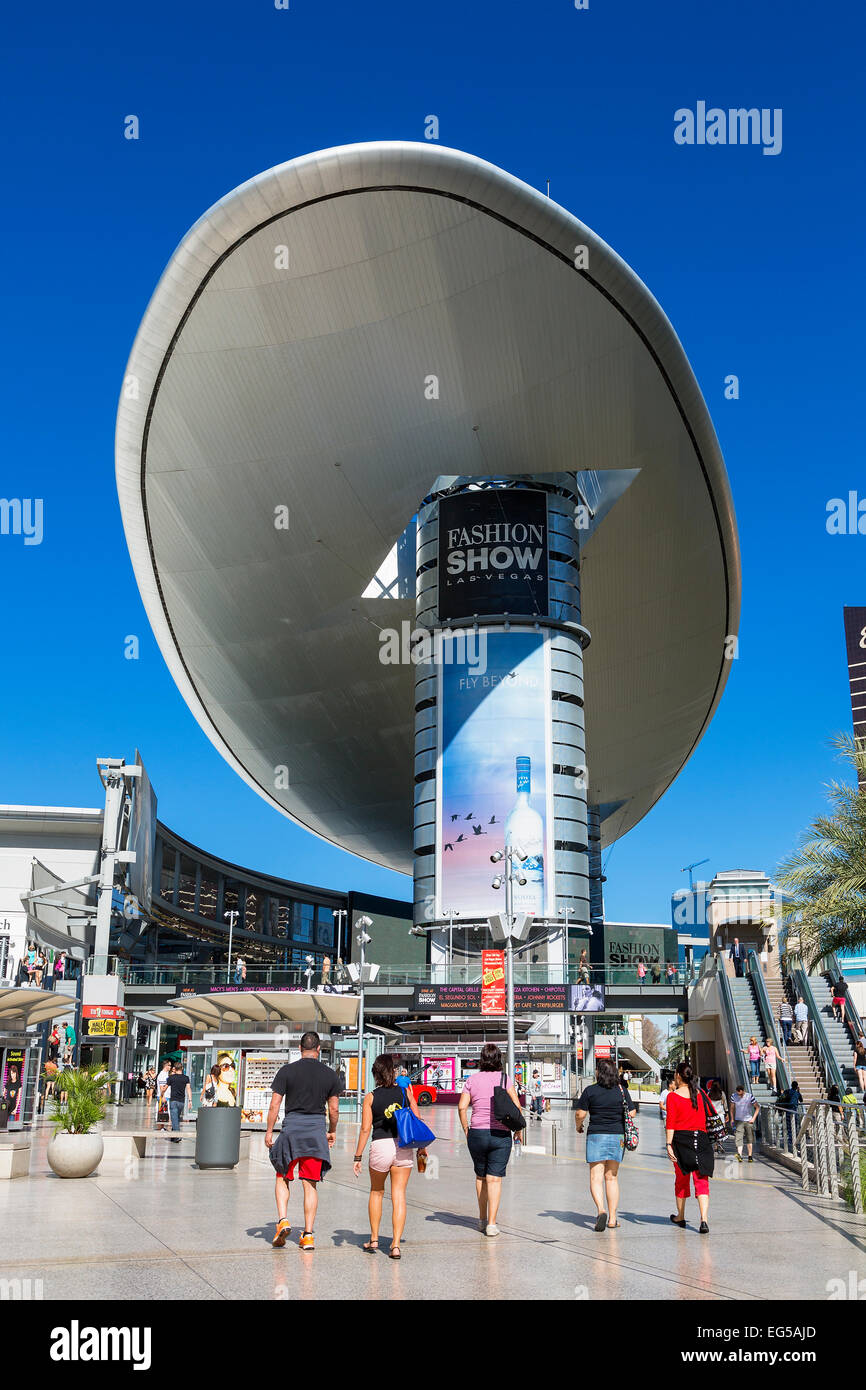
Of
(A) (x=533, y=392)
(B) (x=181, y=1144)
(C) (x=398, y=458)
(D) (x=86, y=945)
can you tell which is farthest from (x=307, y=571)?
(B) (x=181, y=1144)

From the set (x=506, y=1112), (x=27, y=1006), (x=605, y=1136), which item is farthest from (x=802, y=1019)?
(x=506, y=1112)

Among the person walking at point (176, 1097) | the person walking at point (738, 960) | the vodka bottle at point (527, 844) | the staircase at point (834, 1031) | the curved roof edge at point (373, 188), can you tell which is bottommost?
the person walking at point (176, 1097)

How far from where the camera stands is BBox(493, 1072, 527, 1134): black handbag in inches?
377

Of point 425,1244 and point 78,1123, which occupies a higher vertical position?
point 78,1123

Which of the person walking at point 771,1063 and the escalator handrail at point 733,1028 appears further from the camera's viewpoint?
the escalator handrail at point 733,1028

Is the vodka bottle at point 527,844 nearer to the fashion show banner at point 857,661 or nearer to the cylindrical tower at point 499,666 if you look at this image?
the cylindrical tower at point 499,666

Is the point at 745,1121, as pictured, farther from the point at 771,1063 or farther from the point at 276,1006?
the point at 276,1006

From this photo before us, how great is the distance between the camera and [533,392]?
43000 mm

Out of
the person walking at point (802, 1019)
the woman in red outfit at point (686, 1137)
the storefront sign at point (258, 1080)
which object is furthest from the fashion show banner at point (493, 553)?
the woman in red outfit at point (686, 1137)

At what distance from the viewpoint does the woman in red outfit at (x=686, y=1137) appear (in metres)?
10.6

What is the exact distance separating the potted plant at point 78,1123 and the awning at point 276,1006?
13267 millimetres

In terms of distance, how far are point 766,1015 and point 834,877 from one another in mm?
8466

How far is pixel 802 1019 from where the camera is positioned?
27250 millimetres
